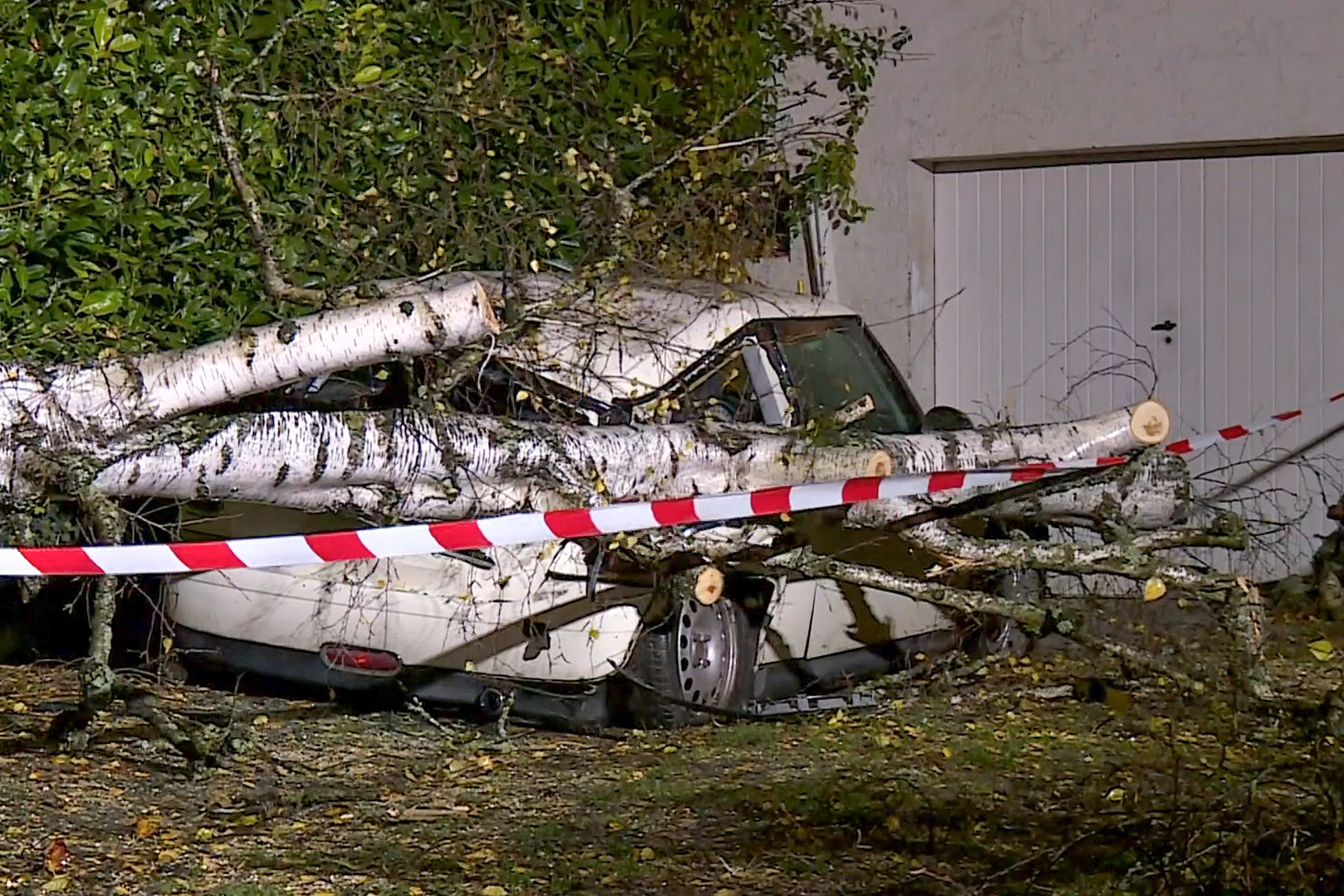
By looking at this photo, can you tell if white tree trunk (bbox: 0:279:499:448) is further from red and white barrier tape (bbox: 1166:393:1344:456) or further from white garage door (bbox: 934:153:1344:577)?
white garage door (bbox: 934:153:1344:577)

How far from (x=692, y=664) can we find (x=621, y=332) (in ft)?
3.88

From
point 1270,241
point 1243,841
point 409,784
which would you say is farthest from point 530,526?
point 1270,241

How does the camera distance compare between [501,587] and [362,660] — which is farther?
[362,660]

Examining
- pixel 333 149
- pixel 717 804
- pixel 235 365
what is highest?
pixel 333 149

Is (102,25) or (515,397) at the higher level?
(102,25)

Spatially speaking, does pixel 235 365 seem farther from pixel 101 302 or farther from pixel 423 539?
pixel 101 302

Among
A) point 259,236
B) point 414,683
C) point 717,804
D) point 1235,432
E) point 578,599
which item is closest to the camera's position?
point 717,804

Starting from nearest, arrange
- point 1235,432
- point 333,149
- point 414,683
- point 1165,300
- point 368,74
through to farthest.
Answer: point 414,683
point 368,74
point 333,149
point 1235,432
point 1165,300

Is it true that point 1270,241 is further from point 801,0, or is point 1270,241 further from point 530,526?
point 530,526

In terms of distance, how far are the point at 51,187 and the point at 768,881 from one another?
3551mm

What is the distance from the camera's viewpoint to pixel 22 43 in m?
6.37

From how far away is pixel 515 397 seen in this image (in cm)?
633

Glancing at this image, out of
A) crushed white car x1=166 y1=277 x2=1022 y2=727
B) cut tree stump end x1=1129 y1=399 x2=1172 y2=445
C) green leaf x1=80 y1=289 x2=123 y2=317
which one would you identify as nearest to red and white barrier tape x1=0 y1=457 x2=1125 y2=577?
crushed white car x1=166 y1=277 x2=1022 y2=727

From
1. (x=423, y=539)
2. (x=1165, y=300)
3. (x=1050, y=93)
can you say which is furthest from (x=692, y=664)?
(x=1050, y=93)
